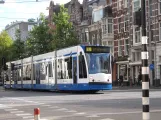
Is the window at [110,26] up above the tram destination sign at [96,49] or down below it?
above

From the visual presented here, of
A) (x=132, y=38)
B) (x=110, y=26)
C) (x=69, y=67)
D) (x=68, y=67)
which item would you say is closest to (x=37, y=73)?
(x=68, y=67)

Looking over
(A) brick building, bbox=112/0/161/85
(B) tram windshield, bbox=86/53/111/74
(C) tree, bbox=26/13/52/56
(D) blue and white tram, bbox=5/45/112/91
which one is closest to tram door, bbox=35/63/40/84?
(D) blue and white tram, bbox=5/45/112/91

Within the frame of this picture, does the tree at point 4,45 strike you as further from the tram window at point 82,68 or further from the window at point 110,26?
the tram window at point 82,68

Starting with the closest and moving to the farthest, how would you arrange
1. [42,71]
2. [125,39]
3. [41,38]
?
[42,71]
[125,39]
[41,38]

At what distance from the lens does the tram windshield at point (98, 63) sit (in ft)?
94.0

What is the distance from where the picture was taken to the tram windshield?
2866 cm

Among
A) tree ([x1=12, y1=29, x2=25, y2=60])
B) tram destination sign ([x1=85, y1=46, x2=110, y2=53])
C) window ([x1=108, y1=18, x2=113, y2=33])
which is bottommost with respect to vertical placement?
tram destination sign ([x1=85, y1=46, x2=110, y2=53])

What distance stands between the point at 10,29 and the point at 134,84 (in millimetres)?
102599

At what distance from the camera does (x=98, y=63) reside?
1137 inches

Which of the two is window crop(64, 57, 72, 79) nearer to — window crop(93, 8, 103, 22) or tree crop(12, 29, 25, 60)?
window crop(93, 8, 103, 22)

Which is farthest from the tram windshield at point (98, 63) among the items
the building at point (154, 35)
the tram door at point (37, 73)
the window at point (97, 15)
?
the window at point (97, 15)

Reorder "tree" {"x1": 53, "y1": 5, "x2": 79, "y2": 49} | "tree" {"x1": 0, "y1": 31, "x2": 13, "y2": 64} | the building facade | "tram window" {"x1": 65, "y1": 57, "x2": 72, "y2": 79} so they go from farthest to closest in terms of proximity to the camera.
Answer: "tree" {"x1": 0, "y1": 31, "x2": 13, "y2": 64}, "tree" {"x1": 53, "y1": 5, "x2": 79, "y2": 49}, the building facade, "tram window" {"x1": 65, "y1": 57, "x2": 72, "y2": 79}

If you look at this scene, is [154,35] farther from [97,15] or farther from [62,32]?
[97,15]

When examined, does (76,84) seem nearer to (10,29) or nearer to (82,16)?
(82,16)
